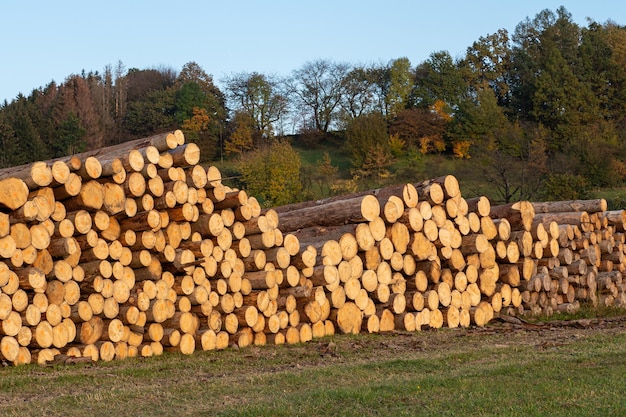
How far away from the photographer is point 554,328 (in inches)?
556

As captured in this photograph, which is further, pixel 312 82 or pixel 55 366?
pixel 312 82

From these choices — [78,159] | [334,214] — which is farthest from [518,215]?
[78,159]

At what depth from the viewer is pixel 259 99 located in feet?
226

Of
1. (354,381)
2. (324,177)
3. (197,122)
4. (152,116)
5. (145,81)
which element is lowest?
(354,381)

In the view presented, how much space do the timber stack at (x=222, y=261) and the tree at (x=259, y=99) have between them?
169 ft

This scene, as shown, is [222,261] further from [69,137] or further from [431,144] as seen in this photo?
[431,144]

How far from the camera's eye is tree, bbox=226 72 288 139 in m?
68.1

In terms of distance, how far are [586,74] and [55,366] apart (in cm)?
6270

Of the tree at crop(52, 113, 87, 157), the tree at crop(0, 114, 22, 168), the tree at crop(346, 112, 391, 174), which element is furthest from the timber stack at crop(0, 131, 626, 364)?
the tree at crop(346, 112, 391, 174)

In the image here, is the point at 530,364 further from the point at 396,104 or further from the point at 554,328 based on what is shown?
the point at 396,104

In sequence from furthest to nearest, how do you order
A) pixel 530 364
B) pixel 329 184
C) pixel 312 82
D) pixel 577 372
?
1. pixel 312 82
2. pixel 329 184
3. pixel 530 364
4. pixel 577 372

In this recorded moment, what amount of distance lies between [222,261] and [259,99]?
57099 millimetres

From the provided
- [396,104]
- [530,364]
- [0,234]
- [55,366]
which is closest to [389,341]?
[530,364]

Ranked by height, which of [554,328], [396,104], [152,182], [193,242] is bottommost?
[554,328]
